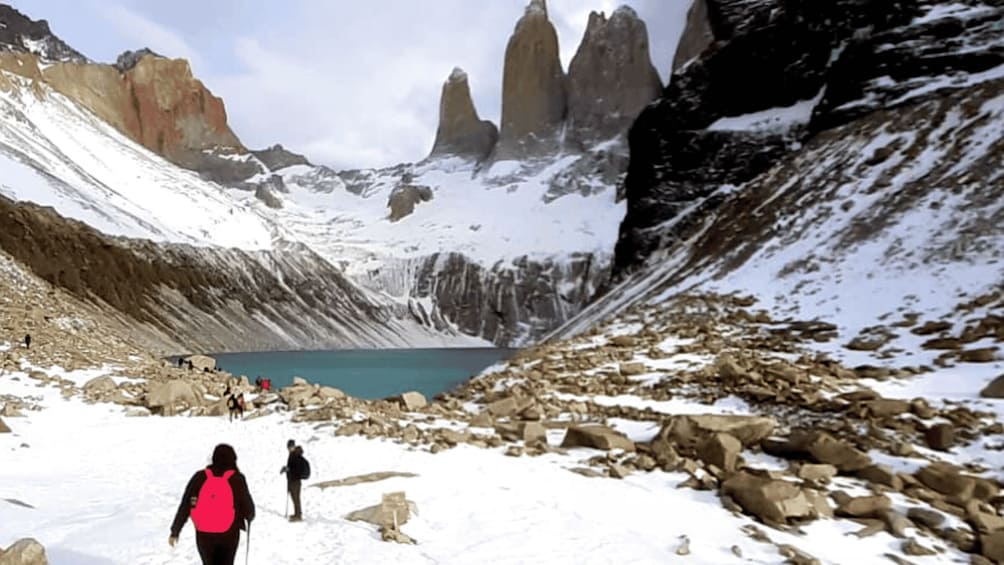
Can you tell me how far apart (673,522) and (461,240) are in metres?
182

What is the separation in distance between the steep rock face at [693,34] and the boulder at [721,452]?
4858 inches

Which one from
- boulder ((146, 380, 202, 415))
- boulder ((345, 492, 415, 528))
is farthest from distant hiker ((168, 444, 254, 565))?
boulder ((146, 380, 202, 415))

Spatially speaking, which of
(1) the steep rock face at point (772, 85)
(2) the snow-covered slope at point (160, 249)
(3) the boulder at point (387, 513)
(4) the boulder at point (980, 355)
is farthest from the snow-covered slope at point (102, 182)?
(4) the boulder at point (980, 355)

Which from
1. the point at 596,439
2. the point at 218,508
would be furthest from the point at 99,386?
the point at 218,508

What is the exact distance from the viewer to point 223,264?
411ft

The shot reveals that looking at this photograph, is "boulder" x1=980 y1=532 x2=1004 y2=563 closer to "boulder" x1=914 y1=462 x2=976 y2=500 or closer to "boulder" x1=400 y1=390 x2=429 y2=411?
"boulder" x1=914 y1=462 x2=976 y2=500

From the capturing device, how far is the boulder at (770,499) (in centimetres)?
1004

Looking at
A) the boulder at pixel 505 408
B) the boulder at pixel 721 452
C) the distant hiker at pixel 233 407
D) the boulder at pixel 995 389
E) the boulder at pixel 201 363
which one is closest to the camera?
the boulder at pixel 721 452

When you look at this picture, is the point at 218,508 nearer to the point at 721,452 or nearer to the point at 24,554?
the point at 24,554

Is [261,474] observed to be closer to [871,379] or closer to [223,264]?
[871,379]

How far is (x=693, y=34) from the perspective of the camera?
129000 millimetres

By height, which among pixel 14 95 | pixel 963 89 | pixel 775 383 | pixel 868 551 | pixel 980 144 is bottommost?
pixel 868 551

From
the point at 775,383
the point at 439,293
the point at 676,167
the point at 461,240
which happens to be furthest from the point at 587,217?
the point at 775,383

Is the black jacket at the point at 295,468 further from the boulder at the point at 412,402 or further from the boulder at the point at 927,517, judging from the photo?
the boulder at the point at 412,402
